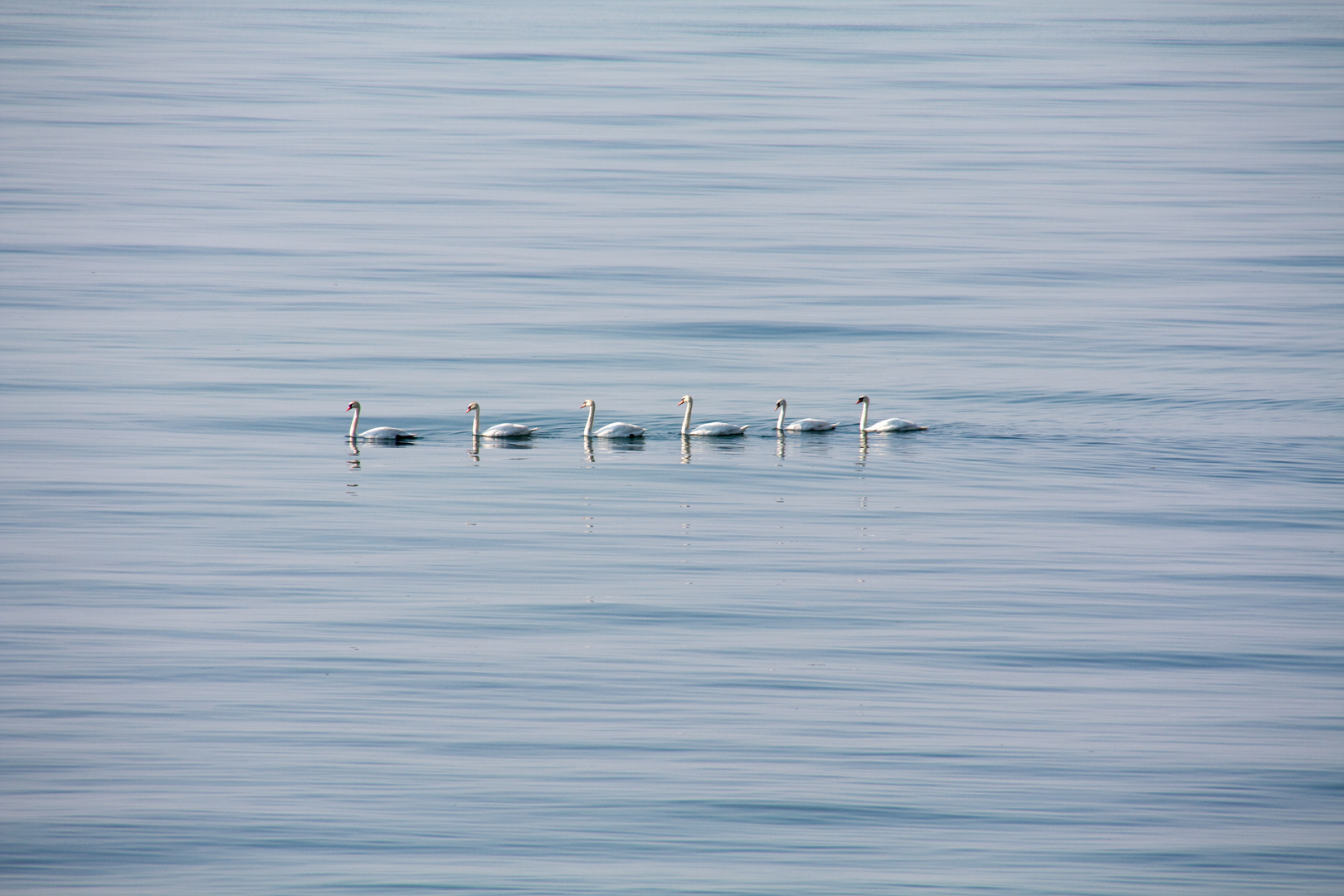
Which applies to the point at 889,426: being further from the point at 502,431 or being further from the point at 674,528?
the point at 674,528

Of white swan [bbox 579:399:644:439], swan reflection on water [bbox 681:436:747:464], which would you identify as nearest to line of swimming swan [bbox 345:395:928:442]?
white swan [bbox 579:399:644:439]

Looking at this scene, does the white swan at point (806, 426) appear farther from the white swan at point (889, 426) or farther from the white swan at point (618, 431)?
the white swan at point (618, 431)

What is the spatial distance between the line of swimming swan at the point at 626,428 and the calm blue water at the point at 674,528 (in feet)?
0.62

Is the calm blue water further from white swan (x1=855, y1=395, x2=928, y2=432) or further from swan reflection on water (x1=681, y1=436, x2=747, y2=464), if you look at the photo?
white swan (x1=855, y1=395, x2=928, y2=432)

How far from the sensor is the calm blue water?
520 inches

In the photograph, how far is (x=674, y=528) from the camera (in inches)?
851

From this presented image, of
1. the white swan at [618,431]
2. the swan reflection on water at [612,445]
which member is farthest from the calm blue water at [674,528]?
the white swan at [618,431]

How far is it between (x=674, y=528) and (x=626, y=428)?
231 inches

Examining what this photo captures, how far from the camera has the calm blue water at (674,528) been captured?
43.3 ft

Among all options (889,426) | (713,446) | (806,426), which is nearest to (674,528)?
(713,446)

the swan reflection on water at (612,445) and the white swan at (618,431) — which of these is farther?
the white swan at (618,431)

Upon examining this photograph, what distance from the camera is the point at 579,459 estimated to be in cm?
2617

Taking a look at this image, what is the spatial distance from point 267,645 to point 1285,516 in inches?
483

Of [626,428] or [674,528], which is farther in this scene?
[626,428]
